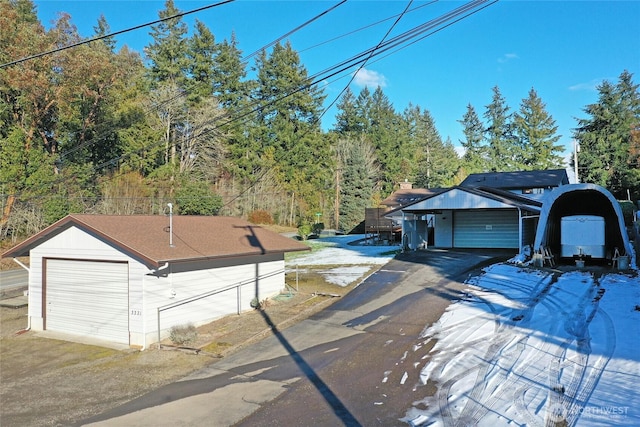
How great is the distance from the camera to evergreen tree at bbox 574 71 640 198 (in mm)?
48906

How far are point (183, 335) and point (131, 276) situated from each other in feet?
7.03

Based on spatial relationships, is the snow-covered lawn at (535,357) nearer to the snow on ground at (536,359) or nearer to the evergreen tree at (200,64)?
the snow on ground at (536,359)

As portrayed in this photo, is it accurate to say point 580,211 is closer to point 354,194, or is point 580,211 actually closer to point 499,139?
point 354,194

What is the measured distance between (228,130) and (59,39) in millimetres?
18695

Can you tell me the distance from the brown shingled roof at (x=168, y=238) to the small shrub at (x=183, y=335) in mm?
1928

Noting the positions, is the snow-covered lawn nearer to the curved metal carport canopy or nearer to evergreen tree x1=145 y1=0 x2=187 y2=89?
the curved metal carport canopy

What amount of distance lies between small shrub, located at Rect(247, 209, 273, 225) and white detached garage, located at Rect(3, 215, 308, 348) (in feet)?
103

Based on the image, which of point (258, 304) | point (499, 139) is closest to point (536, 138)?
point (499, 139)

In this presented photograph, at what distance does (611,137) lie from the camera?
2007 inches

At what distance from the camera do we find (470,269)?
55.2 feet

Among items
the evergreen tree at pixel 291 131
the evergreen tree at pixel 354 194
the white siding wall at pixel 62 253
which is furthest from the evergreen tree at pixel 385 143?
the white siding wall at pixel 62 253

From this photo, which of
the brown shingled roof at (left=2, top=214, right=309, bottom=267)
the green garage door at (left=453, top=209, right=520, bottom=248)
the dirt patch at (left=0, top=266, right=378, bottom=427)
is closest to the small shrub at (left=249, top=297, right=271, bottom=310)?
the dirt patch at (left=0, top=266, right=378, bottom=427)

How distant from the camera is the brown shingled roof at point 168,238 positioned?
36.9 ft

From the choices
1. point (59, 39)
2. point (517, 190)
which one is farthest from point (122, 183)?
point (517, 190)
